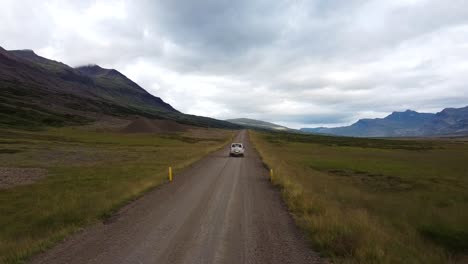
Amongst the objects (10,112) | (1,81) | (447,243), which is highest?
(1,81)

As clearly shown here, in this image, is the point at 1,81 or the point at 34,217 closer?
the point at 34,217

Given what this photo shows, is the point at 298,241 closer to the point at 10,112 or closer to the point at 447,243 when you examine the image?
the point at 447,243

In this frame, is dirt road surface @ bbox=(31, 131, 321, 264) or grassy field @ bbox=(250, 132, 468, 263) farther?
grassy field @ bbox=(250, 132, 468, 263)

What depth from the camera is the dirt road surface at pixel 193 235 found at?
7820 mm

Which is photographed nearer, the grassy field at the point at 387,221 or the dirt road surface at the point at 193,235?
the dirt road surface at the point at 193,235

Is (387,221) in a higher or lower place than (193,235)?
lower

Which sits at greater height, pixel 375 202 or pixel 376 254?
pixel 376 254

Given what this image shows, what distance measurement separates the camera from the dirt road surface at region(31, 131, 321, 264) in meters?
7.82

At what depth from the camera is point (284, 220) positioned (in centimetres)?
1148

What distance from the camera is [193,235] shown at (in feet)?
31.3

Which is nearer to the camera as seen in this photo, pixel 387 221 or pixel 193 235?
pixel 193 235

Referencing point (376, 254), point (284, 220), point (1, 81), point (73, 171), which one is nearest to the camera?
point (376, 254)

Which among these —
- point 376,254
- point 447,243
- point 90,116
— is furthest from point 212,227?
point 90,116

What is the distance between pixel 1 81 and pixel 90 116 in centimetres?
7190
